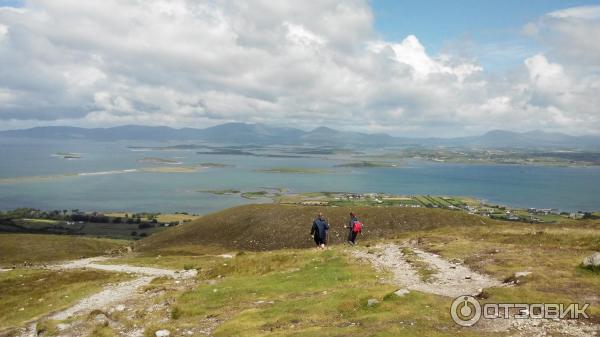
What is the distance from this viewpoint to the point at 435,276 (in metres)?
24.3

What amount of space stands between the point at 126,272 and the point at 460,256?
30.3 meters

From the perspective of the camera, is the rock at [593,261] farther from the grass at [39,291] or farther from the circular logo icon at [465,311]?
the grass at [39,291]

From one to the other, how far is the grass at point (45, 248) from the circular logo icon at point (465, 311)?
60.0 meters

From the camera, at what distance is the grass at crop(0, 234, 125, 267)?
63.0 m

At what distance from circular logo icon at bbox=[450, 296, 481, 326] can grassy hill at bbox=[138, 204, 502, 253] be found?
4566 cm

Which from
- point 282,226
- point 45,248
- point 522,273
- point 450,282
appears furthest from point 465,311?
point 45,248

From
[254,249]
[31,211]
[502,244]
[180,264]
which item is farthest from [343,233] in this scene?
[31,211]

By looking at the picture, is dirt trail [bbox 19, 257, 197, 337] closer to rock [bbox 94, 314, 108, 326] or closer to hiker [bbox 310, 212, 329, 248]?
rock [bbox 94, 314, 108, 326]

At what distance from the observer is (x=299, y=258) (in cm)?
3450

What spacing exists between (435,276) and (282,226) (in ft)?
164

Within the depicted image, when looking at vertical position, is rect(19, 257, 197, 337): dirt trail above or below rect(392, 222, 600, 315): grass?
below

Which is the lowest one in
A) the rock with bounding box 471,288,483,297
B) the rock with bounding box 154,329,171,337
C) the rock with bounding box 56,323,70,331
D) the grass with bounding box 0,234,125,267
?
the grass with bounding box 0,234,125,267

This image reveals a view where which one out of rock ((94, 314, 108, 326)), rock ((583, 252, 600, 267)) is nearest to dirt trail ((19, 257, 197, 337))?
rock ((94, 314, 108, 326))

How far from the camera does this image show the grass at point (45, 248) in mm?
63037
